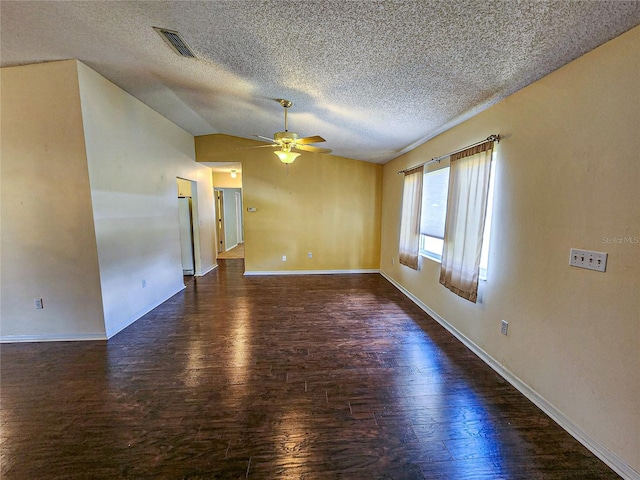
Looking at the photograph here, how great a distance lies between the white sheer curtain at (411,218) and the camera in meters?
3.76

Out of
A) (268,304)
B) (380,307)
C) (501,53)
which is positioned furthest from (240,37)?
(380,307)

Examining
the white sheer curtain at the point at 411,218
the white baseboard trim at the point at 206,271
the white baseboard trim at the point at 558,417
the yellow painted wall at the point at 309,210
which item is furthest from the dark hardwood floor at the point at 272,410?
the yellow painted wall at the point at 309,210

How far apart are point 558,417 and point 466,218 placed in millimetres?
1691

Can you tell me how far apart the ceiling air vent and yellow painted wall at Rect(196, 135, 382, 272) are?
298 centimetres

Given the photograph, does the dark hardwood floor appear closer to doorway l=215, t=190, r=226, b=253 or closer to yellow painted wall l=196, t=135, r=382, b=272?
yellow painted wall l=196, t=135, r=382, b=272

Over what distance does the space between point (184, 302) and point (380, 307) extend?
3049mm

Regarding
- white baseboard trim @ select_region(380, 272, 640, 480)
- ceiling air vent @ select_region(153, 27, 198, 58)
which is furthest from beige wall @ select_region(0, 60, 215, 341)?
white baseboard trim @ select_region(380, 272, 640, 480)

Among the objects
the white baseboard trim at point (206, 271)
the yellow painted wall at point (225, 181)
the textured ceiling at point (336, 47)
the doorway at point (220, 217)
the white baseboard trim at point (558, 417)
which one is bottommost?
the white baseboard trim at point (206, 271)

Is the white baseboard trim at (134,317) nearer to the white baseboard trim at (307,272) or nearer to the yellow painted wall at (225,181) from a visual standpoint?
the white baseboard trim at (307,272)

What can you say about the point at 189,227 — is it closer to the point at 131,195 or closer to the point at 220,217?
the point at 131,195

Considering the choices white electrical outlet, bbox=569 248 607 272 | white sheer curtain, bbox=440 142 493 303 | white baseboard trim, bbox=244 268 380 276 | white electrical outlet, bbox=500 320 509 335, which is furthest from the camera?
white baseboard trim, bbox=244 268 380 276

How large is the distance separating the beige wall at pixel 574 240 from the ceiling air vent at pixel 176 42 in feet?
9.03

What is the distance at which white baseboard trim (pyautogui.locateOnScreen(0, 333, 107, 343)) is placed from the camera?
2.65 metres

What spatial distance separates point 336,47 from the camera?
1.79 meters
